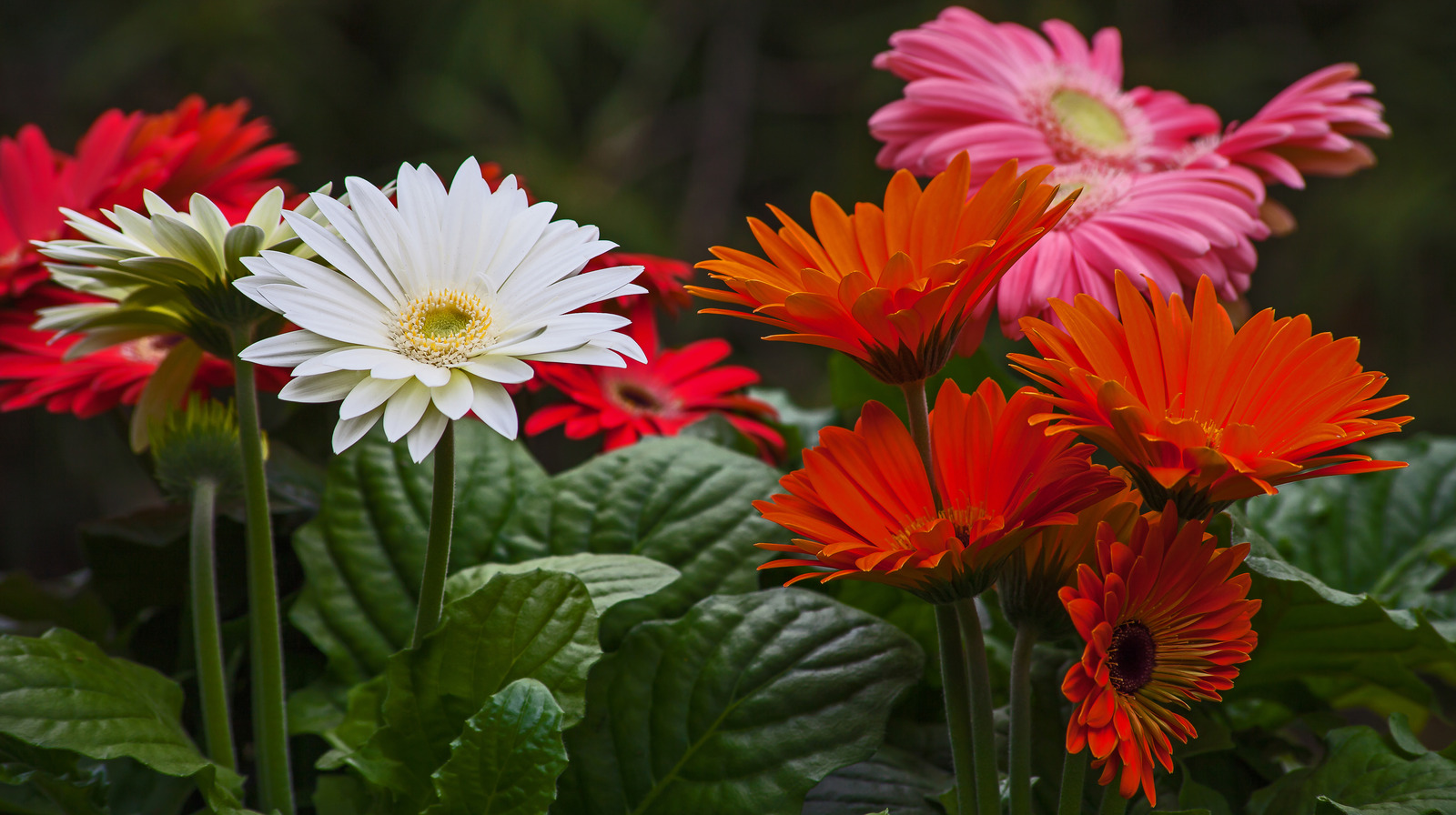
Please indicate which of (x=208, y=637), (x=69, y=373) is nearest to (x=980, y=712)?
(x=208, y=637)

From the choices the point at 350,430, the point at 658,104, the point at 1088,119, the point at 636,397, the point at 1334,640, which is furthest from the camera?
the point at 658,104

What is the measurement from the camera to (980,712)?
269 millimetres

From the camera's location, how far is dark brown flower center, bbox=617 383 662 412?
0.55m

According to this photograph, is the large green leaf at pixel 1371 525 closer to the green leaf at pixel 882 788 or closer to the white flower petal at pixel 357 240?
the green leaf at pixel 882 788

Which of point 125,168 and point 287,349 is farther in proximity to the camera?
point 125,168

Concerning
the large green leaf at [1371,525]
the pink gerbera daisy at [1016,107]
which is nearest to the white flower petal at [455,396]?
the pink gerbera daisy at [1016,107]

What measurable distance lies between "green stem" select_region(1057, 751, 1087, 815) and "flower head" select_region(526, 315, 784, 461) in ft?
0.69

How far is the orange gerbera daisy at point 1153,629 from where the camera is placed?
231 millimetres

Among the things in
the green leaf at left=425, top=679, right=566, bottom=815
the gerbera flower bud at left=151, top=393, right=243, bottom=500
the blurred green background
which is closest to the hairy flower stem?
the green leaf at left=425, top=679, right=566, bottom=815

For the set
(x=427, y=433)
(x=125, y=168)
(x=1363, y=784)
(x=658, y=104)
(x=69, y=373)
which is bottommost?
(x=1363, y=784)

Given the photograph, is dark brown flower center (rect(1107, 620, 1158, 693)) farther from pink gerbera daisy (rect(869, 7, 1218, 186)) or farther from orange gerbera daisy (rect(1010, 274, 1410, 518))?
pink gerbera daisy (rect(869, 7, 1218, 186))

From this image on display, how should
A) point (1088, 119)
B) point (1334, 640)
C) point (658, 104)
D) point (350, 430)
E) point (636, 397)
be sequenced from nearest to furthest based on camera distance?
1. point (350, 430)
2. point (1334, 640)
3. point (1088, 119)
4. point (636, 397)
5. point (658, 104)

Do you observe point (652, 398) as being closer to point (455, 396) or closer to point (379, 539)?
point (379, 539)

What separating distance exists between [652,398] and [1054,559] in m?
0.31
